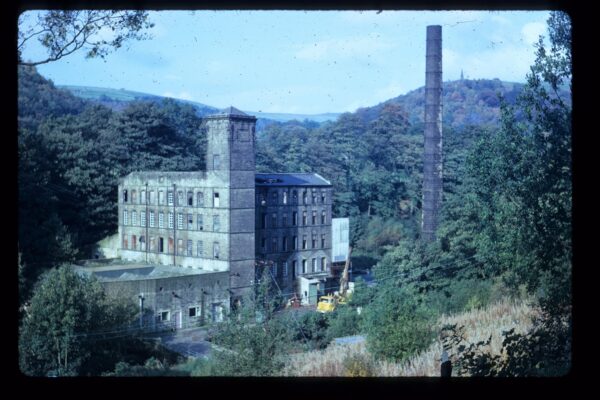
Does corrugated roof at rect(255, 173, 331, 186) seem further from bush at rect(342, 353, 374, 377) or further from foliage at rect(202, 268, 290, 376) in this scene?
bush at rect(342, 353, 374, 377)

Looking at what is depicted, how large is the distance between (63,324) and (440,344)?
3.59 m

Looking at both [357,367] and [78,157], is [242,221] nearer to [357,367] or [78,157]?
[78,157]

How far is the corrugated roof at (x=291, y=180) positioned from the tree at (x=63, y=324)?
3314 mm

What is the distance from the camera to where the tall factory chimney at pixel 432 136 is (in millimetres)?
10234

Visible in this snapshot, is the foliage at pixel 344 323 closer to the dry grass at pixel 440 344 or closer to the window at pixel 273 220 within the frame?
the dry grass at pixel 440 344

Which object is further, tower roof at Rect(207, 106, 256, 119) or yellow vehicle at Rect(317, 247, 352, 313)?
tower roof at Rect(207, 106, 256, 119)

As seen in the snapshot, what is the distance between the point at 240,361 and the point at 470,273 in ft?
9.77

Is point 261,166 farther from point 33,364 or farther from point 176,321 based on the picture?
point 33,364

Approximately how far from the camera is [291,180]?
925cm

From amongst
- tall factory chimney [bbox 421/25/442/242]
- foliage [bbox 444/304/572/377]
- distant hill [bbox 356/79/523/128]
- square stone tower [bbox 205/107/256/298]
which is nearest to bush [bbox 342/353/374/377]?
foliage [bbox 444/304/572/377]

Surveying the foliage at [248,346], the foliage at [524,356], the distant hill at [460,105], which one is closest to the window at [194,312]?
the foliage at [248,346]

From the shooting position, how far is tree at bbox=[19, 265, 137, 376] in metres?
4.87

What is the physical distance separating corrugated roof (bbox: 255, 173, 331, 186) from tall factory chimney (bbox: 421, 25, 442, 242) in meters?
Answer: 1.95

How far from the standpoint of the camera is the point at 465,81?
1261 cm
